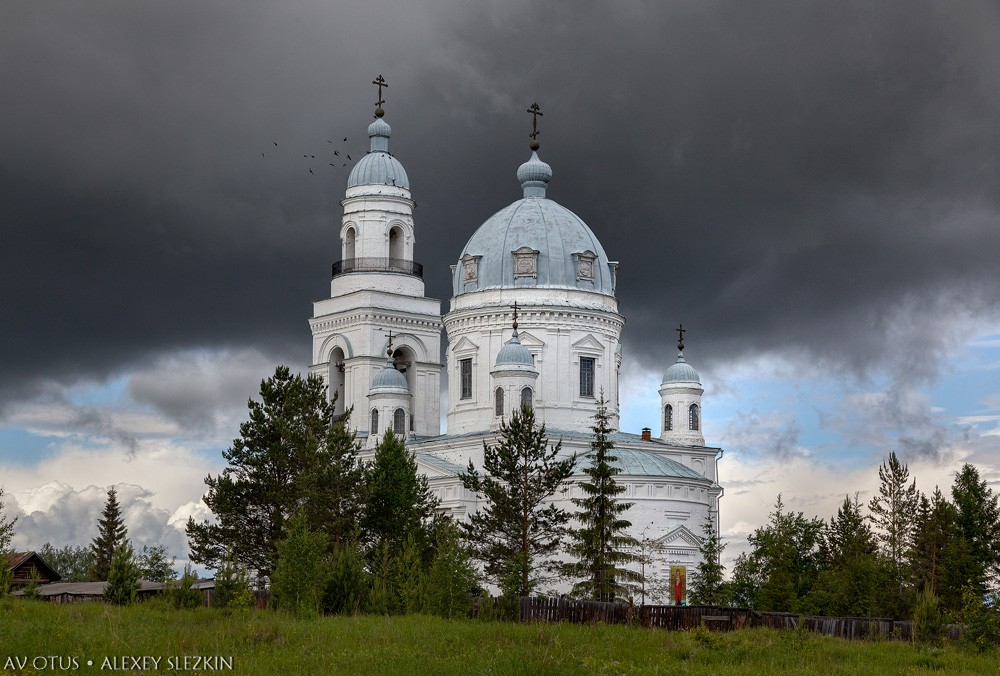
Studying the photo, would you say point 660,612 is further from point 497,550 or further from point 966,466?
point 966,466

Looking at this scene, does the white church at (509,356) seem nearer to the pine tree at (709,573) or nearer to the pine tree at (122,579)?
the pine tree at (709,573)

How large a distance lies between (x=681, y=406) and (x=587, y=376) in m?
5.07

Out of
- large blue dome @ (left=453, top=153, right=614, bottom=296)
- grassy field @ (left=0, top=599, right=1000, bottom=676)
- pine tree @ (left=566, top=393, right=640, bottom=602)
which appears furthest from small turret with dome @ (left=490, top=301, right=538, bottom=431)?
grassy field @ (left=0, top=599, right=1000, bottom=676)

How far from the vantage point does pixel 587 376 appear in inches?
2450

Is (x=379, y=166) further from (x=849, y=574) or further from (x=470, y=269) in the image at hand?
(x=849, y=574)

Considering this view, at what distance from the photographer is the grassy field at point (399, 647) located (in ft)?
70.2

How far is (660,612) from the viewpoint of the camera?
31.3 m

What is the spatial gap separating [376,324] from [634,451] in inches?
568

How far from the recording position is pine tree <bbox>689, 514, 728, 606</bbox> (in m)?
51.4

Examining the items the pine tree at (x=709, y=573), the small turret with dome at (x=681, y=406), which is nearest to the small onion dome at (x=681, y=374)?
the small turret with dome at (x=681, y=406)

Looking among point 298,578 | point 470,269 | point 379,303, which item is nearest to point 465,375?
point 470,269

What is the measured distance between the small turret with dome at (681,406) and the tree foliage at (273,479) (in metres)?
22.1

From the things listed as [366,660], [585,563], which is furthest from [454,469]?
[366,660]

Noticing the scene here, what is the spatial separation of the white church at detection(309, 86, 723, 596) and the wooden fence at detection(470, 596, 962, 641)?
83.3ft
